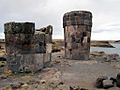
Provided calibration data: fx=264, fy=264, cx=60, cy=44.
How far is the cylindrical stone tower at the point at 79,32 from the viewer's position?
17797 mm

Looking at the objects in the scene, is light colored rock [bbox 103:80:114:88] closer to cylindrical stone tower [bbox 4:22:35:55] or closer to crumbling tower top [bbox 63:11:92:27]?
cylindrical stone tower [bbox 4:22:35:55]

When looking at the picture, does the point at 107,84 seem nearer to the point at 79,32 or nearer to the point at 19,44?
the point at 19,44

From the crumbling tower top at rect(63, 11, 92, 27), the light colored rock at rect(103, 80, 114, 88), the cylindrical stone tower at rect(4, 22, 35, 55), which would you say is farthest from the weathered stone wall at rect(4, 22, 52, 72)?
the crumbling tower top at rect(63, 11, 92, 27)

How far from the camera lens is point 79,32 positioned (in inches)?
707

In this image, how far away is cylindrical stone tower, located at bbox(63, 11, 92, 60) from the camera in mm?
17797

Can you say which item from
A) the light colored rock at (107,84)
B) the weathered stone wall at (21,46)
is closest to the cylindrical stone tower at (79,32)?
the weathered stone wall at (21,46)

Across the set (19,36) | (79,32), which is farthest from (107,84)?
(79,32)

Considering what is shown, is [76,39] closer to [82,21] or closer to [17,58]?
[82,21]

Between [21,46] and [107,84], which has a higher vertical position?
[21,46]

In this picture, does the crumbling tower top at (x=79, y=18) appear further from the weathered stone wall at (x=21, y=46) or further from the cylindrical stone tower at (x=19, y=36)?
the cylindrical stone tower at (x=19, y=36)

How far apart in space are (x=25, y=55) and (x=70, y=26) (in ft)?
22.0

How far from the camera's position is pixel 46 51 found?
535 inches

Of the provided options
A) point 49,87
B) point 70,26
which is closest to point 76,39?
point 70,26

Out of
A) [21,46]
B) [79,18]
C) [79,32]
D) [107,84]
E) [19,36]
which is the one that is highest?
[79,18]
